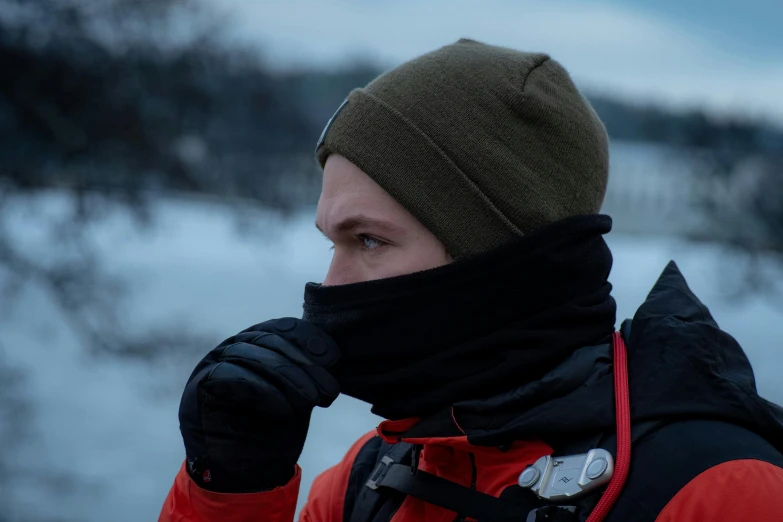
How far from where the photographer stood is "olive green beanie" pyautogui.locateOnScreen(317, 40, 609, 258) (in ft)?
4.62

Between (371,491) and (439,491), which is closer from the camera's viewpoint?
(439,491)

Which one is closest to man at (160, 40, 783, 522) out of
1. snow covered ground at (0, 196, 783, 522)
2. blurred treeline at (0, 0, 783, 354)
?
snow covered ground at (0, 196, 783, 522)

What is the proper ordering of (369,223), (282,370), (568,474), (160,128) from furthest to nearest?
(160,128)
(369,223)
(282,370)
(568,474)

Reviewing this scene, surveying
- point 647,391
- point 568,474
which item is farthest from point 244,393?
point 647,391

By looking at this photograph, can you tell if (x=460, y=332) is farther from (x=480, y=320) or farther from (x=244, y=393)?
(x=244, y=393)

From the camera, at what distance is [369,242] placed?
1465 millimetres

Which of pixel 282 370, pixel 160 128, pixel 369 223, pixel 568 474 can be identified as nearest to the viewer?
pixel 568 474

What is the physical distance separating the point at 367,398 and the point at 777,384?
19.8ft

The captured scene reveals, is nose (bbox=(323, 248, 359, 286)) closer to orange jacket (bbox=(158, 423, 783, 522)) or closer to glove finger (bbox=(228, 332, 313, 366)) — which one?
glove finger (bbox=(228, 332, 313, 366))

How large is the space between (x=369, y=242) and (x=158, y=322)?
567cm

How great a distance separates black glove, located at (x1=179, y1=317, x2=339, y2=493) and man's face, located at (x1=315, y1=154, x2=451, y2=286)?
14 cm

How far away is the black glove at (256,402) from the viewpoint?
4.33ft

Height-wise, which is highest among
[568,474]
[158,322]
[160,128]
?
[160,128]

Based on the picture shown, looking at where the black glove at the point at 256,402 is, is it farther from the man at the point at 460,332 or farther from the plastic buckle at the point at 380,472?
the plastic buckle at the point at 380,472
